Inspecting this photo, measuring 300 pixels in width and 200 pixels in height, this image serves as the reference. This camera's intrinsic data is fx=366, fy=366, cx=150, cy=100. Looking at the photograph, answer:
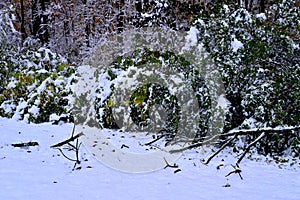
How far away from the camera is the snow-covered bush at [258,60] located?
5.50 meters

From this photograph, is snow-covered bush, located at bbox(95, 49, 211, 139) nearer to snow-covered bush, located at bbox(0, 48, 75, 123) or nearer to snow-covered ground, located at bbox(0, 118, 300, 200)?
snow-covered bush, located at bbox(0, 48, 75, 123)

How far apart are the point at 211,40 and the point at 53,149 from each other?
3.20m

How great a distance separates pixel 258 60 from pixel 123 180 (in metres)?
3.34

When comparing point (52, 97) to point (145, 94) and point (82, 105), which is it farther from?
point (145, 94)

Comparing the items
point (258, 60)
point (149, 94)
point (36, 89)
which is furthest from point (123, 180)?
point (36, 89)

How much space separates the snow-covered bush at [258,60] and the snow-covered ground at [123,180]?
0.98 meters

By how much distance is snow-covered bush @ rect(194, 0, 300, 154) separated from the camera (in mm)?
5500

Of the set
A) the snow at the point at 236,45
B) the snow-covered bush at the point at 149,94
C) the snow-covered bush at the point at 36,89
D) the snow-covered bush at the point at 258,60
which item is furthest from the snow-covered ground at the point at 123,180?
the snow-covered bush at the point at 36,89

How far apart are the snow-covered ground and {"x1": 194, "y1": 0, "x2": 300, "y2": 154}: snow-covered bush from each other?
0.98 meters

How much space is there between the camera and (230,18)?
6.23 meters

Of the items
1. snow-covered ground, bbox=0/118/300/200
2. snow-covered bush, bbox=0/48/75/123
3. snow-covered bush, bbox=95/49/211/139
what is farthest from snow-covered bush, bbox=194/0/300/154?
snow-covered bush, bbox=0/48/75/123

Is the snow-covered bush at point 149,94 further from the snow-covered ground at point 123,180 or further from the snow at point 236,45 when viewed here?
the snow-covered ground at point 123,180

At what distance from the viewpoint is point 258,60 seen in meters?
5.86

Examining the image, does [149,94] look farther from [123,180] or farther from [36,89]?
[123,180]
